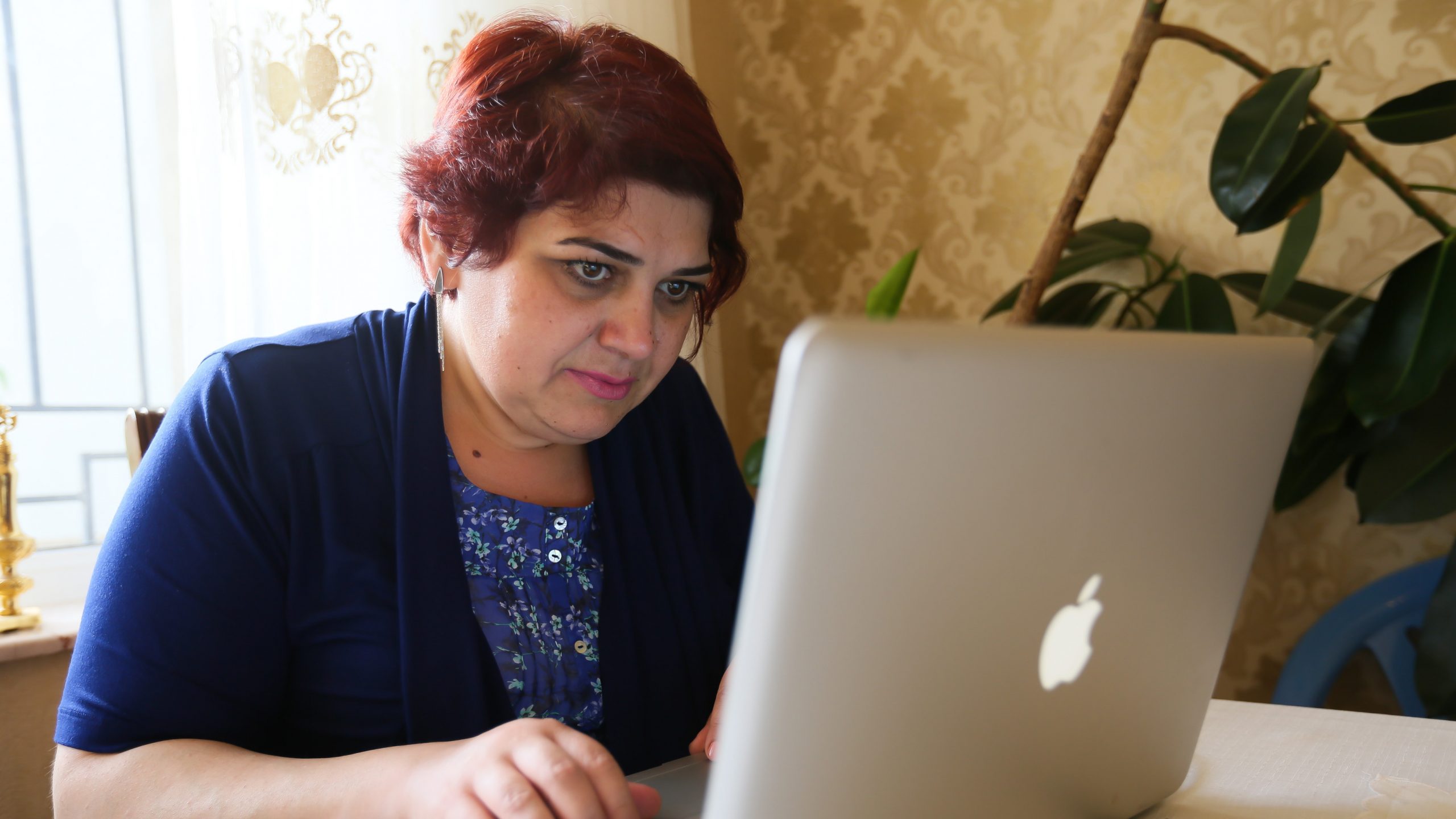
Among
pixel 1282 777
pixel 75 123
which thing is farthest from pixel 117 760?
pixel 75 123

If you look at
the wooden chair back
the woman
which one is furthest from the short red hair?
the wooden chair back

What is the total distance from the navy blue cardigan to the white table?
1.79 ft

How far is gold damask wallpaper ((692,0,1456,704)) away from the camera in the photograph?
1735mm

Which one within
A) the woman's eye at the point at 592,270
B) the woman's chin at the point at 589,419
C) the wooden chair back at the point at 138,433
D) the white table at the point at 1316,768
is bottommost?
the white table at the point at 1316,768

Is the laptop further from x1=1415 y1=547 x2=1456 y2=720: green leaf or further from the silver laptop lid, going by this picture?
x1=1415 y1=547 x2=1456 y2=720: green leaf

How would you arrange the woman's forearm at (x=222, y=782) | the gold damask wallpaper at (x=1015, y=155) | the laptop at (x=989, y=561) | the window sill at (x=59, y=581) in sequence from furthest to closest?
the gold damask wallpaper at (x=1015, y=155) < the window sill at (x=59, y=581) < the woman's forearm at (x=222, y=782) < the laptop at (x=989, y=561)

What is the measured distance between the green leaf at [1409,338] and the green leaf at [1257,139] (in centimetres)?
24

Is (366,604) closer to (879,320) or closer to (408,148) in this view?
(408,148)

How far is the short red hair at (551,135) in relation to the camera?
981 mm

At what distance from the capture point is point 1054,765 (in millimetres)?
595

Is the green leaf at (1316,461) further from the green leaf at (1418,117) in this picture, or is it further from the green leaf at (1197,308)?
the green leaf at (1418,117)

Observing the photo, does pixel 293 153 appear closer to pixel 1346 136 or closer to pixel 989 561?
pixel 989 561

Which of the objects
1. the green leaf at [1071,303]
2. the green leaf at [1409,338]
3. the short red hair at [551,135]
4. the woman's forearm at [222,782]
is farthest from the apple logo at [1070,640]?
the green leaf at [1071,303]

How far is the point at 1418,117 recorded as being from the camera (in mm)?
1445
